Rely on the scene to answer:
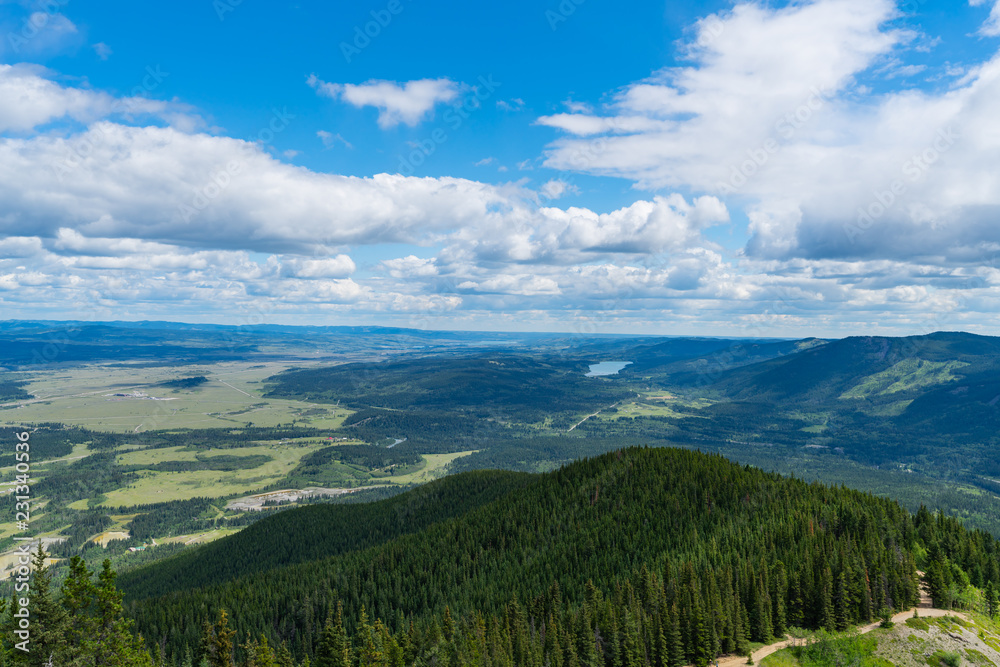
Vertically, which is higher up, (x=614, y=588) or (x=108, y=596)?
(x=108, y=596)

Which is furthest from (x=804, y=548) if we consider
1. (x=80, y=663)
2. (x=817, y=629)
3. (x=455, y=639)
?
(x=80, y=663)

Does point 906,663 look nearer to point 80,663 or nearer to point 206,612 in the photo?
point 80,663

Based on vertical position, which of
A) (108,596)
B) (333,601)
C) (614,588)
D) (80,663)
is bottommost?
(333,601)

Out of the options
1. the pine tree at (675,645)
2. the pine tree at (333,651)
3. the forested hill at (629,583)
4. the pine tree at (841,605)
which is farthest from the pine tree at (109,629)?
the pine tree at (841,605)

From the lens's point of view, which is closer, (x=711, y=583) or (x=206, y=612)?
(x=711, y=583)

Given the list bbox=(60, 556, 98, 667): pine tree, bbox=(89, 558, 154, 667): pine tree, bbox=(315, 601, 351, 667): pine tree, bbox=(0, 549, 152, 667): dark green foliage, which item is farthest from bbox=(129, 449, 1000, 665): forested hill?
bbox=(60, 556, 98, 667): pine tree

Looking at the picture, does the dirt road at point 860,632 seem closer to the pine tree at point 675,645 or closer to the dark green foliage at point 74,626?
the pine tree at point 675,645

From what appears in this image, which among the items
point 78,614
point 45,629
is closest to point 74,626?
point 78,614

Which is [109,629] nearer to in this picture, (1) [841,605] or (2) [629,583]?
(2) [629,583]
